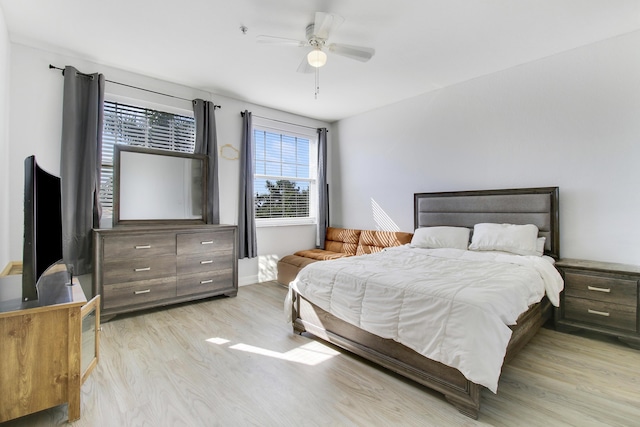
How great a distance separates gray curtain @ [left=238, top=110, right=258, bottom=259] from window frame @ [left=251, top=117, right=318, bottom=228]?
0.20 meters

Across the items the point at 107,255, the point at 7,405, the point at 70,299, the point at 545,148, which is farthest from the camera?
the point at 545,148

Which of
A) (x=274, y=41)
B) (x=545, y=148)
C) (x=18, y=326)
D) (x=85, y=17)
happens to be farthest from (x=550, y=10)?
(x=18, y=326)

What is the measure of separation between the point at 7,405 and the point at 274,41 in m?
2.76

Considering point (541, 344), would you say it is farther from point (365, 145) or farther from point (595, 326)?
point (365, 145)

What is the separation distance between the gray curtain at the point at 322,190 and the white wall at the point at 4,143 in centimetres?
377

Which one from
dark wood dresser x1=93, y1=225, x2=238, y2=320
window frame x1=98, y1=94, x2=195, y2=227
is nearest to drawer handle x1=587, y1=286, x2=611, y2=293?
dark wood dresser x1=93, y1=225, x2=238, y2=320

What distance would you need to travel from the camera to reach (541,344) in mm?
2555

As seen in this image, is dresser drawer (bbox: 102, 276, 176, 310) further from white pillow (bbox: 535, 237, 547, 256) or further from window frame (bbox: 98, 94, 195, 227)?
white pillow (bbox: 535, 237, 547, 256)

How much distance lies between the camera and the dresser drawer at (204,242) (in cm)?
343

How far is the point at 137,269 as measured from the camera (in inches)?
123

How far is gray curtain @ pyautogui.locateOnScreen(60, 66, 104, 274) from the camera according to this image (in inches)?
118

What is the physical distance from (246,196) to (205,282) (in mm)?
1309

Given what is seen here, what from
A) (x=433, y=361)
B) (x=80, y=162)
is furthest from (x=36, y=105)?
(x=433, y=361)

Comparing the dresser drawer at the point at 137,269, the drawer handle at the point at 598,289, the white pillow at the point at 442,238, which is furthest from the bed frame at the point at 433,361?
the dresser drawer at the point at 137,269
